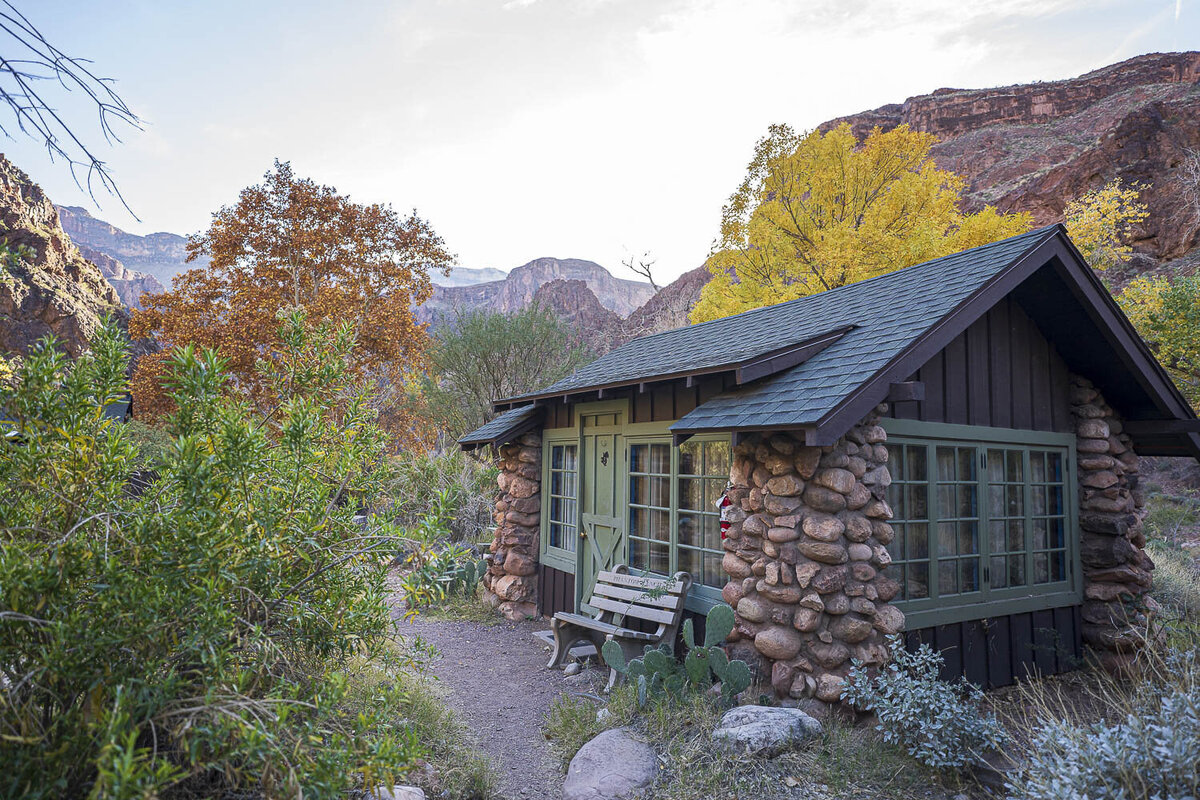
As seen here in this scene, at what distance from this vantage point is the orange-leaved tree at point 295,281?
1411 centimetres

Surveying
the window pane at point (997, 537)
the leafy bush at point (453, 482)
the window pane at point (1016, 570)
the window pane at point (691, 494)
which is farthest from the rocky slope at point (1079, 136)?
the window pane at point (691, 494)

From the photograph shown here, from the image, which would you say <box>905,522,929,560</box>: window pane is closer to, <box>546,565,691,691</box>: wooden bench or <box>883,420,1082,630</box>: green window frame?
<box>883,420,1082,630</box>: green window frame

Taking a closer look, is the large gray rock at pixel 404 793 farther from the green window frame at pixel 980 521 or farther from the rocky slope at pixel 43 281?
the rocky slope at pixel 43 281

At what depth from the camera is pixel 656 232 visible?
2147 cm

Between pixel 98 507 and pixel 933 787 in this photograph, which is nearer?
pixel 98 507

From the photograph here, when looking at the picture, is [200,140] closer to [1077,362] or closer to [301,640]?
[301,640]

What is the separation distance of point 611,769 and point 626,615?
2.18 m

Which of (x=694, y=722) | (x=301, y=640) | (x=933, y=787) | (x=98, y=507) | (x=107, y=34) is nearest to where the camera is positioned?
(x=98, y=507)

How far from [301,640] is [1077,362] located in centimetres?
699

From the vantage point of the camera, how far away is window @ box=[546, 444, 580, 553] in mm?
7668

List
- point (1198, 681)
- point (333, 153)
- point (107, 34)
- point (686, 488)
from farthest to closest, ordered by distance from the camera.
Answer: point (333, 153) → point (686, 488) → point (1198, 681) → point (107, 34)

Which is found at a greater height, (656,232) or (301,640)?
(656,232)

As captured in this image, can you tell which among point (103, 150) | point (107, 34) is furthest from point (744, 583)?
point (107, 34)

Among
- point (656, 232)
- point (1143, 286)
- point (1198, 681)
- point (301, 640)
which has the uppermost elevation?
point (656, 232)
